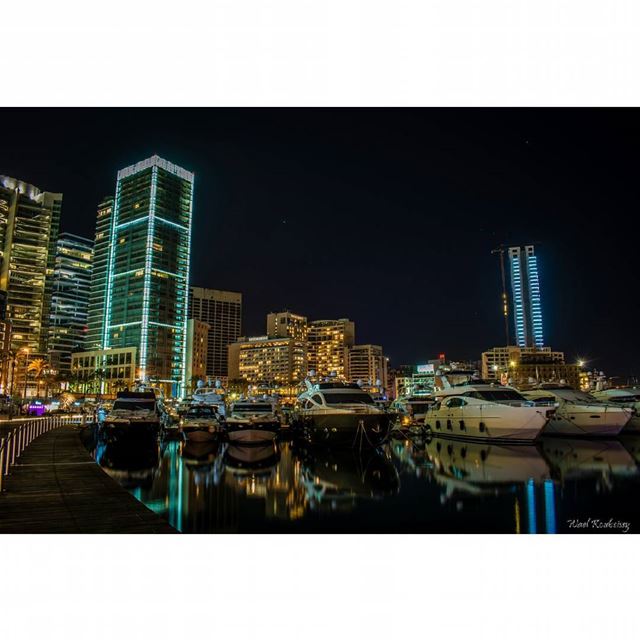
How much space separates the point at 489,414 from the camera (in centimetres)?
2427

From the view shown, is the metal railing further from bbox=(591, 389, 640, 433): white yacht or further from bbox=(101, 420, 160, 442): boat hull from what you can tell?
bbox=(591, 389, 640, 433): white yacht

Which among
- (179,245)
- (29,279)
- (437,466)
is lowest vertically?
(437,466)

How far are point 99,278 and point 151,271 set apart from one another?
32.3 metres

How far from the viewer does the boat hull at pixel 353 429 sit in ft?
76.5

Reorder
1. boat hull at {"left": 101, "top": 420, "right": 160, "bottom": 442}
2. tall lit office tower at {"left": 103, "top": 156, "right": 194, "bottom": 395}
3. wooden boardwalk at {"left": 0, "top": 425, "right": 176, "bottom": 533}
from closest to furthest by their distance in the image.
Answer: wooden boardwalk at {"left": 0, "top": 425, "right": 176, "bottom": 533} → boat hull at {"left": 101, "top": 420, "right": 160, "bottom": 442} → tall lit office tower at {"left": 103, "top": 156, "right": 194, "bottom": 395}

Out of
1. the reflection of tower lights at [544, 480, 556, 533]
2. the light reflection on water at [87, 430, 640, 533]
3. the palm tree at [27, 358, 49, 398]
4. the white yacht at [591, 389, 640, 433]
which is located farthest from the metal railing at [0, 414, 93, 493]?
the palm tree at [27, 358, 49, 398]

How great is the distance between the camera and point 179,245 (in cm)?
16162

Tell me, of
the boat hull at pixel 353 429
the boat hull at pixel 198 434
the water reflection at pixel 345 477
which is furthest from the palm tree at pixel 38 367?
the water reflection at pixel 345 477

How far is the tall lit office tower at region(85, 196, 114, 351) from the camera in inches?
6486

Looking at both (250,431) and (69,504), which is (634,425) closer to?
(250,431)

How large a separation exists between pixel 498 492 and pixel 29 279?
17492 cm

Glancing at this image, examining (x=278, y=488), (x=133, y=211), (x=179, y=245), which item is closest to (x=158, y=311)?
(x=179, y=245)

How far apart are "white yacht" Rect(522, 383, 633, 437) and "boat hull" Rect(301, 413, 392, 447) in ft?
→ 27.4

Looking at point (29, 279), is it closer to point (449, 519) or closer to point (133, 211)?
point (133, 211)
